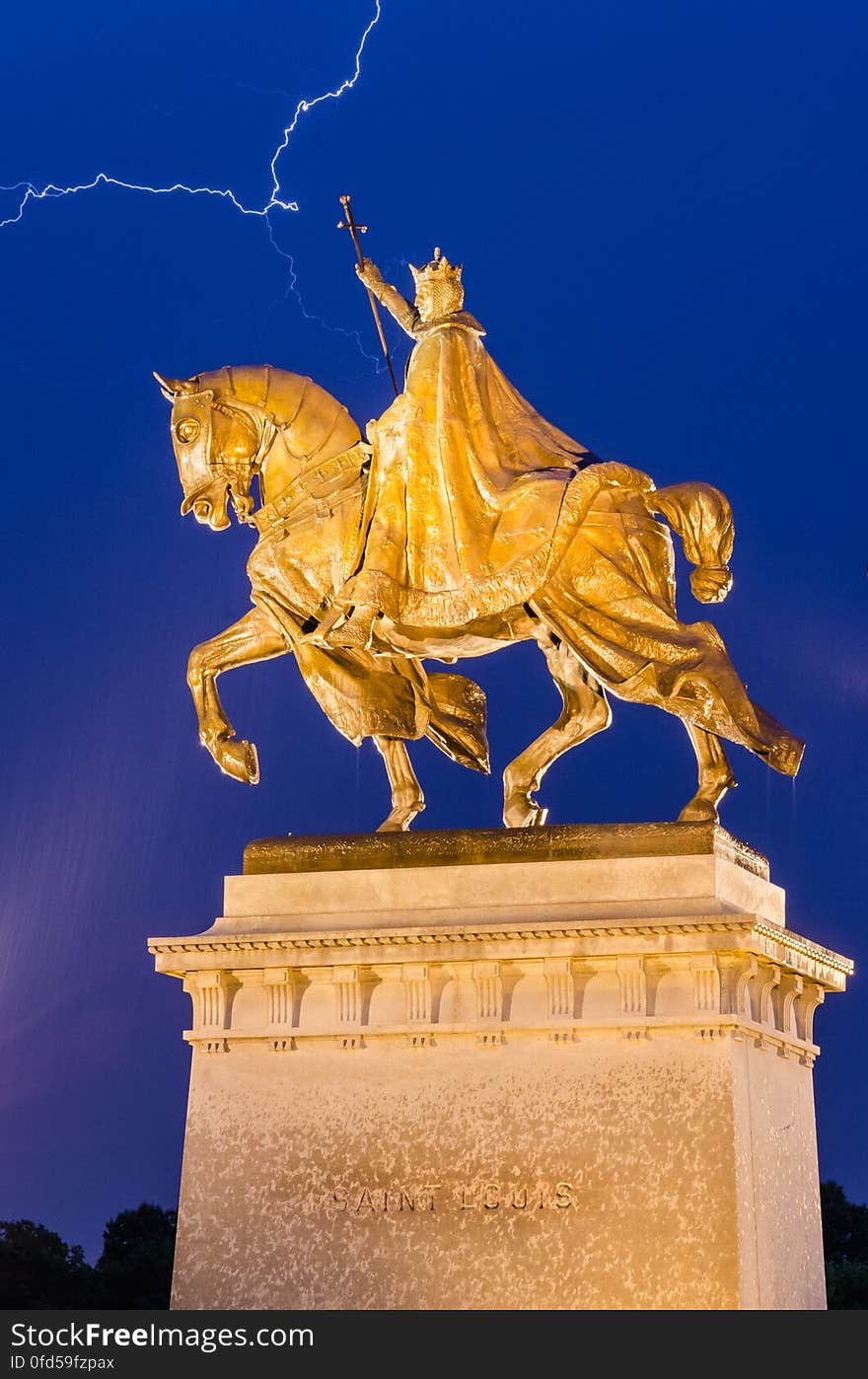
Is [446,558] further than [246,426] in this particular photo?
No

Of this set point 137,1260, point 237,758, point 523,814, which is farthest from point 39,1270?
point 523,814

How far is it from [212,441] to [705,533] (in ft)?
11.3

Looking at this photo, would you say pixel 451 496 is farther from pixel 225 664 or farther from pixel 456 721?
pixel 225 664

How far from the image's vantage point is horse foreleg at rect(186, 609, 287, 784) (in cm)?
1698

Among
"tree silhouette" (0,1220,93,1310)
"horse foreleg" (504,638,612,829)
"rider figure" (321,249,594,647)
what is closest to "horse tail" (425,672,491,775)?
"horse foreleg" (504,638,612,829)

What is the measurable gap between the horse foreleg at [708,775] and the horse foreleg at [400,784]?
1.92 m

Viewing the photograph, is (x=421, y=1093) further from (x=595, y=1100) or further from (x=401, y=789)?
(x=401, y=789)

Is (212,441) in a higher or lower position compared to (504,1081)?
higher

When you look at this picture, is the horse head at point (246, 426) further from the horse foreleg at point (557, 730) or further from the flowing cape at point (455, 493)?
the horse foreleg at point (557, 730)

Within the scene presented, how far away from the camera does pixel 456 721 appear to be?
670 inches

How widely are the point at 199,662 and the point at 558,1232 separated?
4.76 meters

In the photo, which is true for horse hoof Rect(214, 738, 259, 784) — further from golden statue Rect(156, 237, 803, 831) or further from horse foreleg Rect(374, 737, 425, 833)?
horse foreleg Rect(374, 737, 425, 833)

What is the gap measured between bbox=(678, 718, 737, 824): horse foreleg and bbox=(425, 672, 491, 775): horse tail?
1742 millimetres
